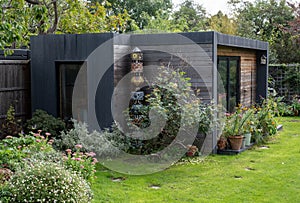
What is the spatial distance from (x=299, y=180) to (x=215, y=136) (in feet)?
7.13

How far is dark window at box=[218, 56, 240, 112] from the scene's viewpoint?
9430 mm

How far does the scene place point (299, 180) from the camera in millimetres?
6344

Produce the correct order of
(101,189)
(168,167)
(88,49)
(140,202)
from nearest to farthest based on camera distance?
(140,202) → (101,189) → (168,167) → (88,49)

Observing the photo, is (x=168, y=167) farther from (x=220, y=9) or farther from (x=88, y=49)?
(x=220, y=9)

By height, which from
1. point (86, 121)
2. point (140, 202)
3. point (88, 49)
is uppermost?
point (88, 49)

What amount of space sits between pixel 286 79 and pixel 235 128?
7428 mm

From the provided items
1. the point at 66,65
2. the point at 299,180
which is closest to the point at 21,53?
the point at 66,65

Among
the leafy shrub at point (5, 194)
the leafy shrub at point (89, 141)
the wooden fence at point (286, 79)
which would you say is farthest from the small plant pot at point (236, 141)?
the wooden fence at point (286, 79)

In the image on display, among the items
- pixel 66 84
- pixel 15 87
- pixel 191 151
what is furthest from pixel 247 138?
pixel 15 87

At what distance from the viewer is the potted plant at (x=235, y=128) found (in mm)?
8344

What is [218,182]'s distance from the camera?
20.7ft

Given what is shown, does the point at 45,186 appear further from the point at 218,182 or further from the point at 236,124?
the point at 236,124

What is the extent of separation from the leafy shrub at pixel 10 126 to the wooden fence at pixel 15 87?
119mm

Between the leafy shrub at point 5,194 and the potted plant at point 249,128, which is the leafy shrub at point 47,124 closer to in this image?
the leafy shrub at point 5,194
